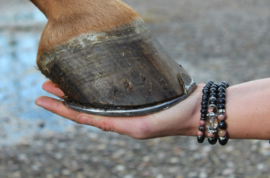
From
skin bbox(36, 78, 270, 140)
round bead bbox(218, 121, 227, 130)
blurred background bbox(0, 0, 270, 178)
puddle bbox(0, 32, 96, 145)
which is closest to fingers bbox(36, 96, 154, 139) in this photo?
skin bbox(36, 78, 270, 140)

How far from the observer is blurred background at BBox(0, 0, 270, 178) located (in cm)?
246

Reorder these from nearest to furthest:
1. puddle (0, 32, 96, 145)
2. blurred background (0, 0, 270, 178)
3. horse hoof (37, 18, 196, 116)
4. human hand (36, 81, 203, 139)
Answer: horse hoof (37, 18, 196, 116) → human hand (36, 81, 203, 139) → blurred background (0, 0, 270, 178) → puddle (0, 32, 96, 145)

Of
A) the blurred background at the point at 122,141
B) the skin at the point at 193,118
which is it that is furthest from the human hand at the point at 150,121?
the blurred background at the point at 122,141

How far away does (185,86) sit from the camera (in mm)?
1520

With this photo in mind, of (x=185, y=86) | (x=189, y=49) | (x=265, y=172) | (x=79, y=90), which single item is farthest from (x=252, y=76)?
(x=79, y=90)

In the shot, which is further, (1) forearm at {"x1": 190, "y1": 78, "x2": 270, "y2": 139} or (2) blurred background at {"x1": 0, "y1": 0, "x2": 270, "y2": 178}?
(2) blurred background at {"x1": 0, "y1": 0, "x2": 270, "y2": 178}

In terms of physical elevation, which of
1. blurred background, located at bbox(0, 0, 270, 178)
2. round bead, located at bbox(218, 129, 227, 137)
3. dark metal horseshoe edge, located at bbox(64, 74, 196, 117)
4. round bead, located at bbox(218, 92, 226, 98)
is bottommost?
blurred background, located at bbox(0, 0, 270, 178)

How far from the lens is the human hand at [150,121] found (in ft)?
4.70

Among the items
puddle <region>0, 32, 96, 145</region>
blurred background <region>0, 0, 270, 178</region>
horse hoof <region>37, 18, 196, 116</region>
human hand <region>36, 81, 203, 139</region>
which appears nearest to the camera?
horse hoof <region>37, 18, 196, 116</region>

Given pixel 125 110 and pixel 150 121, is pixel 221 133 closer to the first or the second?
pixel 150 121

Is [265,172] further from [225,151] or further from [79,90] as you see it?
[79,90]

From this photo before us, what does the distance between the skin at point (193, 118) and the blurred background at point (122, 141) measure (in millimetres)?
1058

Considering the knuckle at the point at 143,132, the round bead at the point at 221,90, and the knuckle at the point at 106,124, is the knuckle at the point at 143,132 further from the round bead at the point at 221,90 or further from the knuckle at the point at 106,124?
the round bead at the point at 221,90

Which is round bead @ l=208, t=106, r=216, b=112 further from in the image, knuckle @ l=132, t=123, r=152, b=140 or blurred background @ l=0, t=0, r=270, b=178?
blurred background @ l=0, t=0, r=270, b=178
